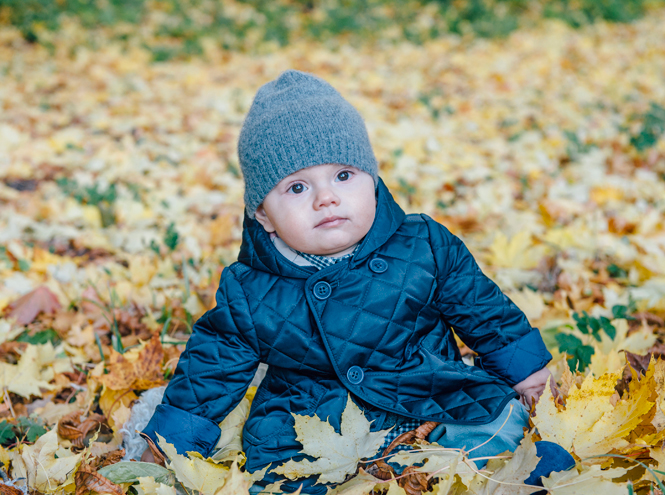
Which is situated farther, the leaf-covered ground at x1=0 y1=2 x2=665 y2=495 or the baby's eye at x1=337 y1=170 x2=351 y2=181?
the baby's eye at x1=337 y1=170 x2=351 y2=181

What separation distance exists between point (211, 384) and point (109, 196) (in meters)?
2.17

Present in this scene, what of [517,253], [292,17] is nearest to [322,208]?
[517,253]

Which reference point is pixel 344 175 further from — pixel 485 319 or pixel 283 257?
pixel 485 319

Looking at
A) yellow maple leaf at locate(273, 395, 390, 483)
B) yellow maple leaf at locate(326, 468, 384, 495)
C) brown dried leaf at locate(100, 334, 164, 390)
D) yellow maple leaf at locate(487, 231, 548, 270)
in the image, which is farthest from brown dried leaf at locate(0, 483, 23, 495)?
yellow maple leaf at locate(487, 231, 548, 270)

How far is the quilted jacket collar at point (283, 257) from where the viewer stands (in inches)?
64.0

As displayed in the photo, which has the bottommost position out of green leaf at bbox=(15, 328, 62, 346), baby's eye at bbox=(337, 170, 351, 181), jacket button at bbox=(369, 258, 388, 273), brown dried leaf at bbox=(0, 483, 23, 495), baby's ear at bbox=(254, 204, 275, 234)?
green leaf at bbox=(15, 328, 62, 346)

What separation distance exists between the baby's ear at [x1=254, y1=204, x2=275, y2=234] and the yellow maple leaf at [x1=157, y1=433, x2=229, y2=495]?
0.70 m

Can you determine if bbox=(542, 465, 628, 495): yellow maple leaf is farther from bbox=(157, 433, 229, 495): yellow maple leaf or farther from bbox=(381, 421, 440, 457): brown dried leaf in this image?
bbox=(157, 433, 229, 495): yellow maple leaf

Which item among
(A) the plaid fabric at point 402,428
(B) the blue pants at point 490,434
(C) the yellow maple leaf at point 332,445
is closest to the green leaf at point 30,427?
(C) the yellow maple leaf at point 332,445

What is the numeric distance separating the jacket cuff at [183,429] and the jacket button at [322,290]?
0.49m

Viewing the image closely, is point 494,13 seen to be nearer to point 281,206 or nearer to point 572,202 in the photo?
point 572,202

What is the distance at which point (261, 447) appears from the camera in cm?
157

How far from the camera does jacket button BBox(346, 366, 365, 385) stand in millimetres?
1568

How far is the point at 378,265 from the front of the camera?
64.2 inches
